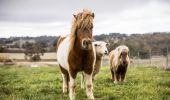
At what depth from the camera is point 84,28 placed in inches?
395

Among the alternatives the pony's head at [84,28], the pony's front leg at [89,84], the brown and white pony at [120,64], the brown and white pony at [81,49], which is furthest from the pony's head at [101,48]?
the pony's head at [84,28]

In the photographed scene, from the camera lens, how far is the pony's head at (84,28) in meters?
9.82

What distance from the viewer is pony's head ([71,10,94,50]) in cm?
982

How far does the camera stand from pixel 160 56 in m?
43.0

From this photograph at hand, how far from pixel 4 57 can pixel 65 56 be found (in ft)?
155

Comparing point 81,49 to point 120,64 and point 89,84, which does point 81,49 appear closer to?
point 89,84

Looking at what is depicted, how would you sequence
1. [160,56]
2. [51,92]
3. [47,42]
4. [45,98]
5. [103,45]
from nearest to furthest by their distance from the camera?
[45,98] → [51,92] → [103,45] → [160,56] → [47,42]

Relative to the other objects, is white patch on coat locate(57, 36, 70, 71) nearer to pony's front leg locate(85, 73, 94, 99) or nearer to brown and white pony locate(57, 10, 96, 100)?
brown and white pony locate(57, 10, 96, 100)

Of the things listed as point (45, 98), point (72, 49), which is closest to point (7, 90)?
point (45, 98)

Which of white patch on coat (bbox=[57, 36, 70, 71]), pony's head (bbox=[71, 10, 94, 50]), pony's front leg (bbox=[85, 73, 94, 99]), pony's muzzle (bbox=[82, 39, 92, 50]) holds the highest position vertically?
pony's head (bbox=[71, 10, 94, 50])

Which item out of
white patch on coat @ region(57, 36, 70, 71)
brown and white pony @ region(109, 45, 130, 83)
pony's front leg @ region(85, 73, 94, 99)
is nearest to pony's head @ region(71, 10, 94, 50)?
white patch on coat @ region(57, 36, 70, 71)

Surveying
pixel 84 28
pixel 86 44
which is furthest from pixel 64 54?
pixel 86 44

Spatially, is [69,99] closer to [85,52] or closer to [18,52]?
[85,52]


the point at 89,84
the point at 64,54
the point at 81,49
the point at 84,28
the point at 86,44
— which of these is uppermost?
the point at 84,28
